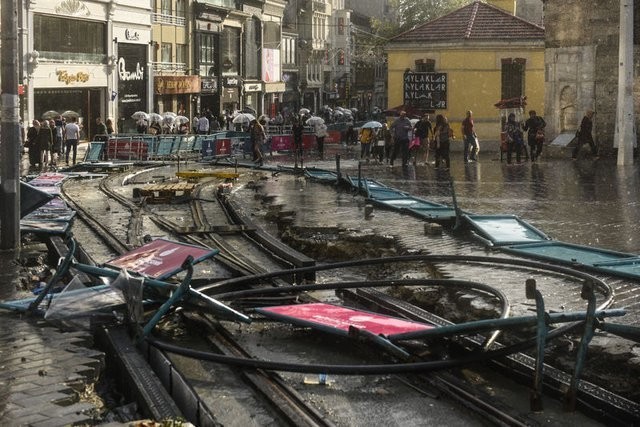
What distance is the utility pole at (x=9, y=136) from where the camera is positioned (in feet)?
47.2

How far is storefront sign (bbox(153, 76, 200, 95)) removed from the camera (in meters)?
59.0

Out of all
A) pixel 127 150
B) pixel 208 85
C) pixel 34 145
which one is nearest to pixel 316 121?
pixel 127 150

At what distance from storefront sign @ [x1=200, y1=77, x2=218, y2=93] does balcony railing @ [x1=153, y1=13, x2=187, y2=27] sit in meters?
3.62

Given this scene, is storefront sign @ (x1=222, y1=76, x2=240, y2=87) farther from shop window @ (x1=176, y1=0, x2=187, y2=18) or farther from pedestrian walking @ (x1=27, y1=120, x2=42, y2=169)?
pedestrian walking @ (x1=27, y1=120, x2=42, y2=169)

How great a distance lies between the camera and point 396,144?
105 ft

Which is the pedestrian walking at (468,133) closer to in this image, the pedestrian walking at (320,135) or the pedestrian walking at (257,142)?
the pedestrian walking at (257,142)

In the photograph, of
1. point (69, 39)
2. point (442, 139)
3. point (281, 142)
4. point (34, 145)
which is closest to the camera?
point (442, 139)

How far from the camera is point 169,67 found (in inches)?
2447

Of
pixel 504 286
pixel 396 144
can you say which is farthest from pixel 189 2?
pixel 504 286

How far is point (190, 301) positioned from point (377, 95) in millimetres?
101515

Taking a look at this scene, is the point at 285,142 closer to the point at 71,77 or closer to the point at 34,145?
the point at 34,145

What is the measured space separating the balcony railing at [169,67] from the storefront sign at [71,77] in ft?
29.5

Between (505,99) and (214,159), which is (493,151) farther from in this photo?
(214,159)

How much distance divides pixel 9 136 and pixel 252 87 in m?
62.8
